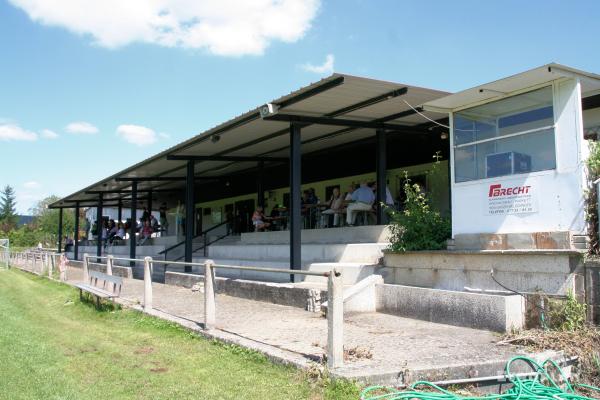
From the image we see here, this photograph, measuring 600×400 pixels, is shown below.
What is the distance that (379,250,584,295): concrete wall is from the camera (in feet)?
23.6

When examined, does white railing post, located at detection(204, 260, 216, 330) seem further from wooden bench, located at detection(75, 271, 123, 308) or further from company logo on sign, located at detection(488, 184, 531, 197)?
company logo on sign, located at detection(488, 184, 531, 197)

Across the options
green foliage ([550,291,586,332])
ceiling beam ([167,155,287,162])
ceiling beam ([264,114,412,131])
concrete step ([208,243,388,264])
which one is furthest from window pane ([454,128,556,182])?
ceiling beam ([167,155,287,162])

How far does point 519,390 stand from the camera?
522 centimetres

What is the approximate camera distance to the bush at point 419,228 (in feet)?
31.7

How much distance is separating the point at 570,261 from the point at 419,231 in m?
3.03

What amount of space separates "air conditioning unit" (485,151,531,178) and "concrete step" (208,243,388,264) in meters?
3.15

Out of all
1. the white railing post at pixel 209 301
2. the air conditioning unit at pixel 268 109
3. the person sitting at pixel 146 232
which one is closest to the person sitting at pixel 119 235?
the person sitting at pixel 146 232

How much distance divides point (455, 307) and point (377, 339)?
148 centimetres

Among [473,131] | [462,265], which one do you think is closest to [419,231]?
[462,265]

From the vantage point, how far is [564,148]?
7668 mm

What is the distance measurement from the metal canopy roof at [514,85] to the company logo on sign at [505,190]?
1392 mm

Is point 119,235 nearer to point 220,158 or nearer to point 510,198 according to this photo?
point 220,158

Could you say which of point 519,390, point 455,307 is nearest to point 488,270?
point 455,307

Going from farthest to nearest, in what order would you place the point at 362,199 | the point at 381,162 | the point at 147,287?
the point at 362,199
the point at 381,162
the point at 147,287
